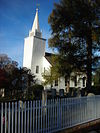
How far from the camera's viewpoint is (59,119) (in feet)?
23.8

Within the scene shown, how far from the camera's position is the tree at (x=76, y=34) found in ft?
61.1

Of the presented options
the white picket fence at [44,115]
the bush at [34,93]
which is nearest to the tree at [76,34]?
the bush at [34,93]

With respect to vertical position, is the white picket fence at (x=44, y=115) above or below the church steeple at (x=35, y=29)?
below

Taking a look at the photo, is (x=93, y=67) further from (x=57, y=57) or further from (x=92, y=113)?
(x=92, y=113)

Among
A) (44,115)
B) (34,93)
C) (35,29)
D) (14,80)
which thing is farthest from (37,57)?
(44,115)

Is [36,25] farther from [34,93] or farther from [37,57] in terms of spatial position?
[34,93]

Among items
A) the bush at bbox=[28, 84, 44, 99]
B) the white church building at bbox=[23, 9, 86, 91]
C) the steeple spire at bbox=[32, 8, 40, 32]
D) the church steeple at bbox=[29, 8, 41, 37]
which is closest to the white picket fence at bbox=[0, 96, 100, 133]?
the bush at bbox=[28, 84, 44, 99]

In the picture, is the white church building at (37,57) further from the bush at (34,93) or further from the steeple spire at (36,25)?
the bush at (34,93)

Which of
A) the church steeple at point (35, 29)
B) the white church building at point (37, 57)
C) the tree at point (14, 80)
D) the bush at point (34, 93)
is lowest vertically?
the bush at point (34, 93)

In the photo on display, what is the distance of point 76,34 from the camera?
19.0 metres

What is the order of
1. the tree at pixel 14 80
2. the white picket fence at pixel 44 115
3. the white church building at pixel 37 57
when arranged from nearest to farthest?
the white picket fence at pixel 44 115, the tree at pixel 14 80, the white church building at pixel 37 57

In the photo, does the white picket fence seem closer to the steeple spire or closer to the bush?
the bush

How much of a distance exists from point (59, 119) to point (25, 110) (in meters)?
1.91

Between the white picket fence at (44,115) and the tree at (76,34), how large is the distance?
10280mm
